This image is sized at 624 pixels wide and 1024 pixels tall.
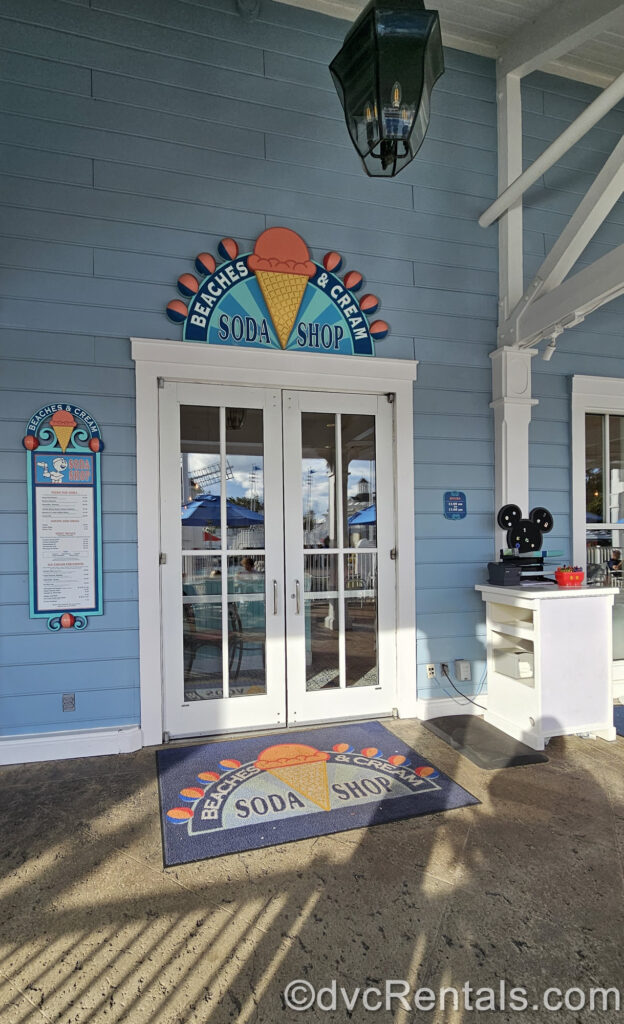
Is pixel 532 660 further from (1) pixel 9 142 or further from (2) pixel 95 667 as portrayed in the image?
(1) pixel 9 142

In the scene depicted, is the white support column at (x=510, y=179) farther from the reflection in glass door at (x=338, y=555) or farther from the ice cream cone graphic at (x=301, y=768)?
the ice cream cone graphic at (x=301, y=768)

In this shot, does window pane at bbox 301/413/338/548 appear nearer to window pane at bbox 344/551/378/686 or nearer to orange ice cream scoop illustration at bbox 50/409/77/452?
window pane at bbox 344/551/378/686

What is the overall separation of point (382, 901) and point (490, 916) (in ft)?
1.20

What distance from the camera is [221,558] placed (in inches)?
146

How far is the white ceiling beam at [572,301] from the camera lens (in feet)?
10.7

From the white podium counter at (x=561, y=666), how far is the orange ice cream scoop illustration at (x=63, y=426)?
2.79m

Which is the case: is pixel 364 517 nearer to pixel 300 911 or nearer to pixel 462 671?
pixel 462 671

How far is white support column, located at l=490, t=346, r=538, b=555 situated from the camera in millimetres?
4109

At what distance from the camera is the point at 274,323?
12.4 feet

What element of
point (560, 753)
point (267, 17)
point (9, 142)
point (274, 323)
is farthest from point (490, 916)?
point (267, 17)

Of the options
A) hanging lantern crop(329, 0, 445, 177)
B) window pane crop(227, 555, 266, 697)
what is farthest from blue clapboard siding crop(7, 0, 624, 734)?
hanging lantern crop(329, 0, 445, 177)

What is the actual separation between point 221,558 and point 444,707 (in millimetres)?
1821

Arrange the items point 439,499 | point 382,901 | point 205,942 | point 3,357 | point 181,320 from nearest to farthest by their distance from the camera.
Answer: point 205,942, point 382,901, point 3,357, point 181,320, point 439,499

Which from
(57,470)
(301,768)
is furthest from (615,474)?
(57,470)
